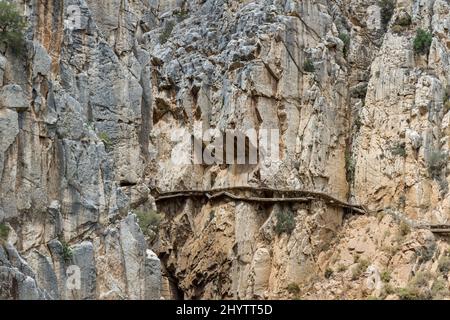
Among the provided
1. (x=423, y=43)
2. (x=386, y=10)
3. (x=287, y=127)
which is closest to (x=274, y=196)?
(x=287, y=127)

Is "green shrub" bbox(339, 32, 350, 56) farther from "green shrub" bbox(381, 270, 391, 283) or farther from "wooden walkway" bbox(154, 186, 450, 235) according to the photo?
"green shrub" bbox(381, 270, 391, 283)

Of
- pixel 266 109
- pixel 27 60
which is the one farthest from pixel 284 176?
pixel 27 60

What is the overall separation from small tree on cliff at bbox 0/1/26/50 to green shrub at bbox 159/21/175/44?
26.4 metres

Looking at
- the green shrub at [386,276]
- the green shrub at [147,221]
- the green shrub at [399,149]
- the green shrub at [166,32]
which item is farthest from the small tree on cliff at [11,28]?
the green shrub at [166,32]

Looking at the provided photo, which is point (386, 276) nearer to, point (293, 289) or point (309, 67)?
point (293, 289)

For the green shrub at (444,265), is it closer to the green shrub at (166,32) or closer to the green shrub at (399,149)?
the green shrub at (399,149)

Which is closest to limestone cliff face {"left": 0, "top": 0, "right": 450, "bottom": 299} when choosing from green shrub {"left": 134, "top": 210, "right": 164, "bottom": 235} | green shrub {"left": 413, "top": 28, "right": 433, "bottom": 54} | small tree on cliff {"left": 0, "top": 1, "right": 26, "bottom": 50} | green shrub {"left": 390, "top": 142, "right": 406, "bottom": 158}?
green shrub {"left": 390, "top": 142, "right": 406, "bottom": 158}

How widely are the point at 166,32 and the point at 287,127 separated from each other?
28.2ft

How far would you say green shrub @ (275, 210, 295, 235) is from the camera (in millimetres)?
58156

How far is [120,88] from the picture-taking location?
4691 cm

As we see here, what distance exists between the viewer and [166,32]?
2566 inches

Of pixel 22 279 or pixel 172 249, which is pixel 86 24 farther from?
pixel 172 249

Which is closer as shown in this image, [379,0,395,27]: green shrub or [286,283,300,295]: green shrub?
[286,283,300,295]: green shrub
